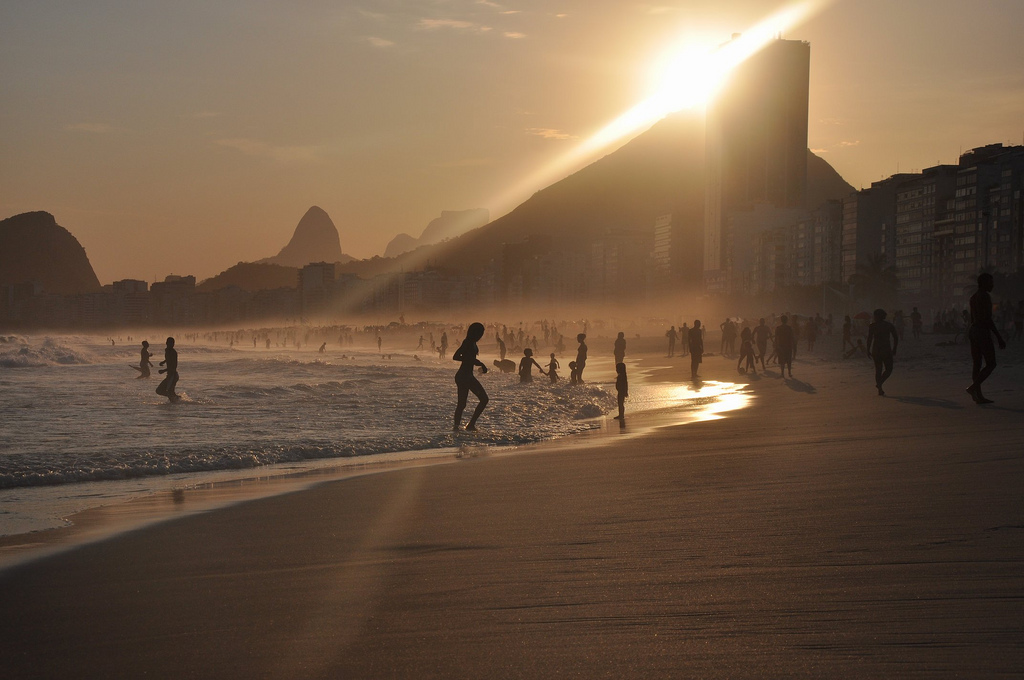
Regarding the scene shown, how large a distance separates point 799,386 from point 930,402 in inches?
328

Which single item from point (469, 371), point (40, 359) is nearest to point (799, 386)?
point (469, 371)

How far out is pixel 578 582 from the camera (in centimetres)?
371

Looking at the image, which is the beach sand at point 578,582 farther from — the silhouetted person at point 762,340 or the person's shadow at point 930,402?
the silhouetted person at point 762,340

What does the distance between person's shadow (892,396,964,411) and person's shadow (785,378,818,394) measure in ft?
14.8

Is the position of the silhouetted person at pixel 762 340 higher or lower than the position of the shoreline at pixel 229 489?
higher

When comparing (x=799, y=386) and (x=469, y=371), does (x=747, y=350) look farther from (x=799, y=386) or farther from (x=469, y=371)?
(x=469, y=371)

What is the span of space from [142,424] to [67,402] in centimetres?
678

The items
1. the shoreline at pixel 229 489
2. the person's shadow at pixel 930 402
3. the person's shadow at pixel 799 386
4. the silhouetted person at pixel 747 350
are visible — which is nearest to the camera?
the shoreline at pixel 229 489

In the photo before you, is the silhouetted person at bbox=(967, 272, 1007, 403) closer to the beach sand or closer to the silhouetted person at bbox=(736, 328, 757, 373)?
the beach sand

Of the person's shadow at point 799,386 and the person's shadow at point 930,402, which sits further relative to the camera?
the person's shadow at point 799,386

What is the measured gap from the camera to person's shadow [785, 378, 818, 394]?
65.4ft

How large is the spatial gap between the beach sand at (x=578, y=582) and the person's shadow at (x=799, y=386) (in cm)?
1306

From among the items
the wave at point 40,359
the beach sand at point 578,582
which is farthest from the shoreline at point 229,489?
the wave at point 40,359

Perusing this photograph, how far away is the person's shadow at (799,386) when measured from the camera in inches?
785
